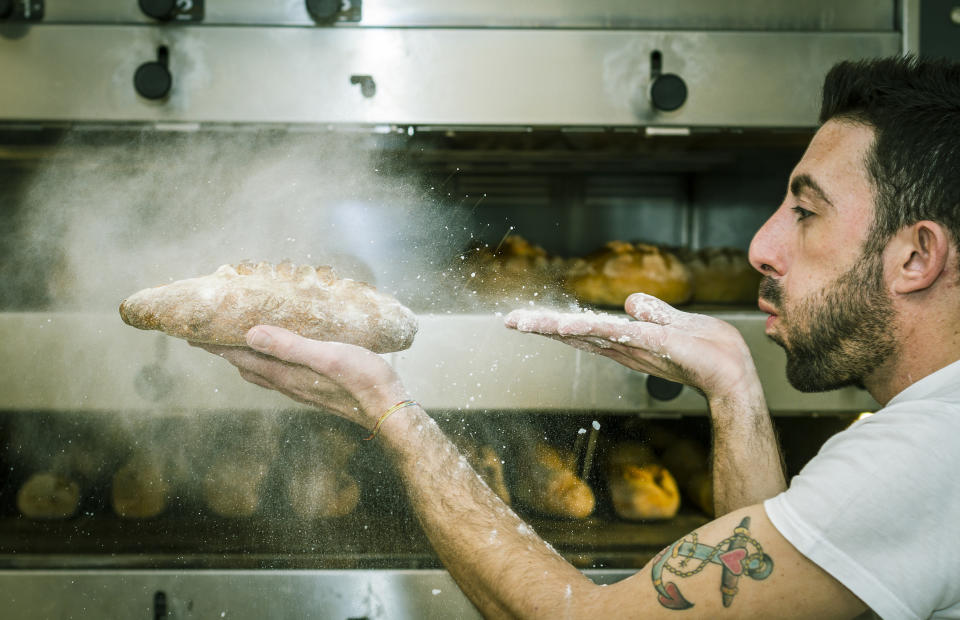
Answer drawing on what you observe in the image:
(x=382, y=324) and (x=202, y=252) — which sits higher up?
(x=202, y=252)

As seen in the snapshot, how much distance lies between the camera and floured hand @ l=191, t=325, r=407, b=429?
1014 millimetres

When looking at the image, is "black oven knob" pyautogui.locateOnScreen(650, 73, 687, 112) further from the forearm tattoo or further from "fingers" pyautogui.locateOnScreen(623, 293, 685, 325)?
the forearm tattoo

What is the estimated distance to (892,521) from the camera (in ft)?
2.48

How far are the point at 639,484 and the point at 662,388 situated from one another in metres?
0.21

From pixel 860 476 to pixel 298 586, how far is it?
95cm

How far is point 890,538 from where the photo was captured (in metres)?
0.76

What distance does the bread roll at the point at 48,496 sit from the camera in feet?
3.92

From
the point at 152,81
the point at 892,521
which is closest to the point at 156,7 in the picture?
the point at 152,81

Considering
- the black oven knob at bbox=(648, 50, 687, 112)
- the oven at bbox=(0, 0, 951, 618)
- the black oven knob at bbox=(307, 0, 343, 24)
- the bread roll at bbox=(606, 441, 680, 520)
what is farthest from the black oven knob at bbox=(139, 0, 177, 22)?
the bread roll at bbox=(606, 441, 680, 520)

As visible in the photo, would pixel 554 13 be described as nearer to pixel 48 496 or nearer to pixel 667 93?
pixel 667 93

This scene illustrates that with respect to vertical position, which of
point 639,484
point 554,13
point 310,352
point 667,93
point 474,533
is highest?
point 554,13

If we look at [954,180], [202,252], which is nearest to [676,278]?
[954,180]

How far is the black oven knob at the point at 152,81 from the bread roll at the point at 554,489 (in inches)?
40.9

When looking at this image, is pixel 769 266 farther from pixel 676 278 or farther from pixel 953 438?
pixel 676 278
